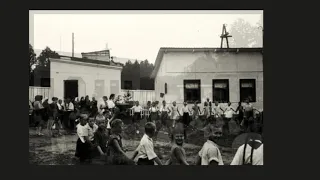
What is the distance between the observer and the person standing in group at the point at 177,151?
878 centimetres

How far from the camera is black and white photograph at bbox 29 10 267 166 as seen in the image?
8.88 metres

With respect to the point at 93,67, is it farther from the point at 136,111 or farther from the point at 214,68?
the point at 214,68

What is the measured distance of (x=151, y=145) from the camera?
8.75m

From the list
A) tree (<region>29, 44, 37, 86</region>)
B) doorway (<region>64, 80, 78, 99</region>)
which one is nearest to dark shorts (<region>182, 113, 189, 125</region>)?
doorway (<region>64, 80, 78, 99</region>)

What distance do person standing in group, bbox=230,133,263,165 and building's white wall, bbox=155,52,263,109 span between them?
0.78 meters

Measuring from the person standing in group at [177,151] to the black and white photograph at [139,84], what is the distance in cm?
3

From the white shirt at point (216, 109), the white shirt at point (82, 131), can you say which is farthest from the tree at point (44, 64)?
the white shirt at point (216, 109)

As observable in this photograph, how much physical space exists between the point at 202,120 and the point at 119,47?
237 cm

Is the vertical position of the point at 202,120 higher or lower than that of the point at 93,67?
lower

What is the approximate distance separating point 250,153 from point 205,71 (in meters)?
1.98

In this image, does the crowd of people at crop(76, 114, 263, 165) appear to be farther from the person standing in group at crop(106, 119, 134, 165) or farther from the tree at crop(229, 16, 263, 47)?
the tree at crop(229, 16, 263, 47)

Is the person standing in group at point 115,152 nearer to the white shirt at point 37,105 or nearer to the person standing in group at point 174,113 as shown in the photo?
the person standing in group at point 174,113

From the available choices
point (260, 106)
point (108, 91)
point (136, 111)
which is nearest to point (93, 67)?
point (108, 91)

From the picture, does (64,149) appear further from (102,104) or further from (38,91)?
(38,91)
